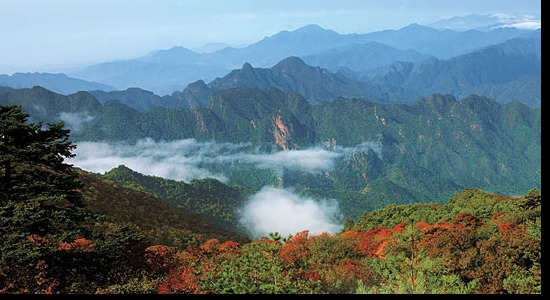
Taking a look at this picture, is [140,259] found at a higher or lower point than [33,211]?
lower

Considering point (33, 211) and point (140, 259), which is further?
point (140, 259)

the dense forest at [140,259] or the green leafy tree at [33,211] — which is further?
the green leafy tree at [33,211]

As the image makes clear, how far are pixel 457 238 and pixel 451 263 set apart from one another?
176 centimetres

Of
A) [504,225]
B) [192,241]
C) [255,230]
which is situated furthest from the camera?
[255,230]

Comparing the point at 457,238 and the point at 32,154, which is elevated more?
the point at 32,154

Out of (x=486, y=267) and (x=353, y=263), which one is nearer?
(x=486, y=267)

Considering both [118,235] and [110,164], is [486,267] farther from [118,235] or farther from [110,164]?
[110,164]

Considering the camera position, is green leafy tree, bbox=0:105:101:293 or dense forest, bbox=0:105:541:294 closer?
dense forest, bbox=0:105:541:294
